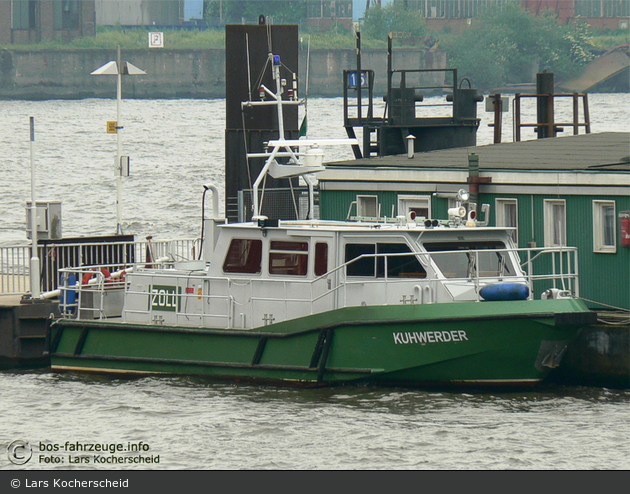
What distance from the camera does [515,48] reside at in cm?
13075

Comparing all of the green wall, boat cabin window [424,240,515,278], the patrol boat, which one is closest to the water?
the patrol boat

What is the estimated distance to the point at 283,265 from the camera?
18062 millimetres

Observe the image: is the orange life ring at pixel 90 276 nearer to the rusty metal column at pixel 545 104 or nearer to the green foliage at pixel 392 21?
the rusty metal column at pixel 545 104

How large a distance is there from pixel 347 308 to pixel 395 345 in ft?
2.79

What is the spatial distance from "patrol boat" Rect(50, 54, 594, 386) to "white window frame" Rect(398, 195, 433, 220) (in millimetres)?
2116

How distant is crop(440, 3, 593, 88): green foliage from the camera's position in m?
128

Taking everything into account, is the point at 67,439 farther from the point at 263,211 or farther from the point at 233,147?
the point at 233,147

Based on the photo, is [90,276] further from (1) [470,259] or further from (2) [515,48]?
(2) [515,48]

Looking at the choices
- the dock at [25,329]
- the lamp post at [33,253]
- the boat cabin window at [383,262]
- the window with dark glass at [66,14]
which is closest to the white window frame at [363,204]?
the boat cabin window at [383,262]

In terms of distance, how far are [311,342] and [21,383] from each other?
16.3 feet

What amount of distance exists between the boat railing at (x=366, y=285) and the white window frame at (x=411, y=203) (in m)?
1.94

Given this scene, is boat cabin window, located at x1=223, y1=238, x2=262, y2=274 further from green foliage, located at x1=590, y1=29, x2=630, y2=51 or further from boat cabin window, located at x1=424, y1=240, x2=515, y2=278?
green foliage, located at x1=590, y1=29, x2=630, y2=51

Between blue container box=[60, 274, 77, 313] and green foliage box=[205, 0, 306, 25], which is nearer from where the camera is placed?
blue container box=[60, 274, 77, 313]

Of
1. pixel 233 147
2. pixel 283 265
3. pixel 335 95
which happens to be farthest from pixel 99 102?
pixel 283 265
